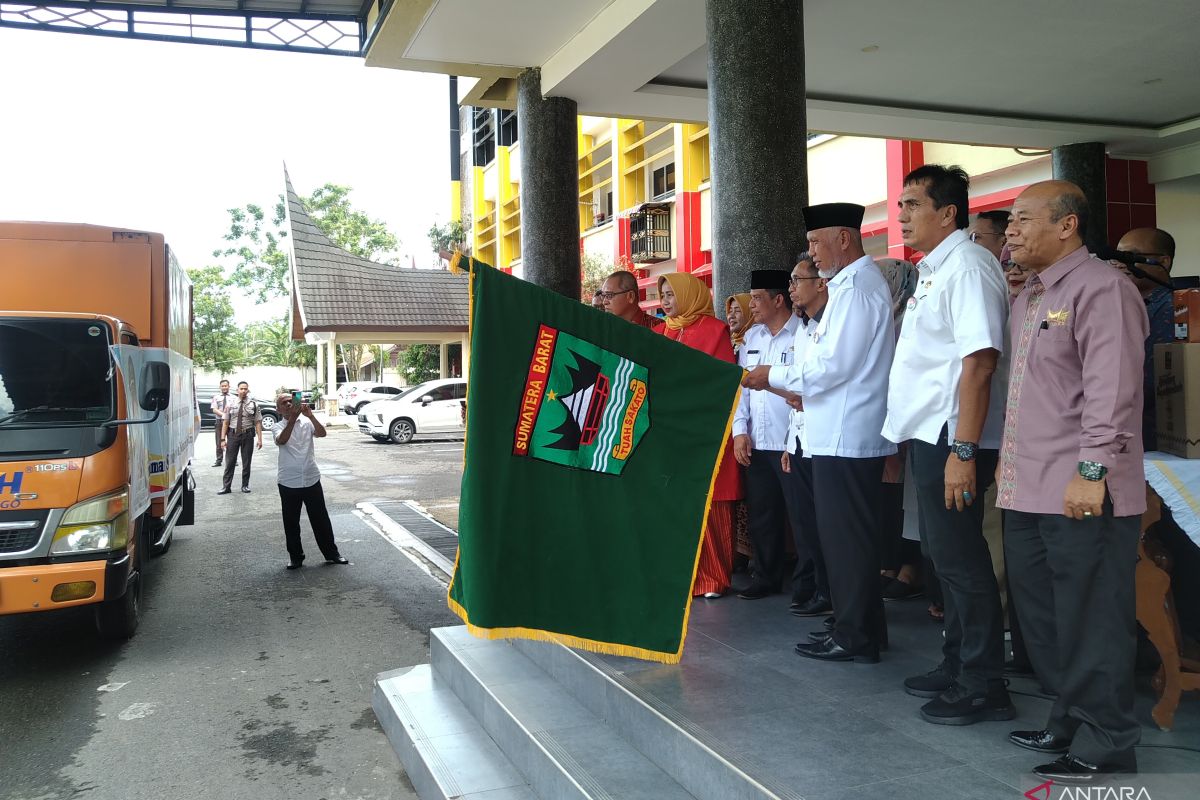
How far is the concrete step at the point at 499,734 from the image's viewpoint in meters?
3.37

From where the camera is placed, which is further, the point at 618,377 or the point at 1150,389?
the point at 618,377

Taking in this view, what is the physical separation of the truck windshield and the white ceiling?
13.0ft

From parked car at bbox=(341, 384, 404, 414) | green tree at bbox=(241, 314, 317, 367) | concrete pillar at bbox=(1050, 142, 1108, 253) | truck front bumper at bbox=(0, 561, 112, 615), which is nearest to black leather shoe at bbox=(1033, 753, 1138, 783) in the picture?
truck front bumper at bbox=(0, 561, 112, 615)

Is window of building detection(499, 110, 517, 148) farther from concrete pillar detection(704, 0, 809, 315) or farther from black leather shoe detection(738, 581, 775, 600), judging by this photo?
black leather shoe detection(738, 581, 775, 600)

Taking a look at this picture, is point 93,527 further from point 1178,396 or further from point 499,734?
point 1178,396

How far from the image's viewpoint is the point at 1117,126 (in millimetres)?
11398

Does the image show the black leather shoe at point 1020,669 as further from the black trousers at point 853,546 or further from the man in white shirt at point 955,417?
the black trousers at point 853,546

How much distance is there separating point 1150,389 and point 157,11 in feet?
39.9

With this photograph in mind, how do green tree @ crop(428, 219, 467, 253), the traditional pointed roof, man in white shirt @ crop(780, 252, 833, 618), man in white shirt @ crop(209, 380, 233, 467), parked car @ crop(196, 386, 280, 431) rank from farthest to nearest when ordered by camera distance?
green tree @ crop(428, 219, 467, 253) → parked car @ crop(196, 386, 280, 431) → the traditional pointed roof → man in white shirt @ crop(209, 380, 233, 467) → man in white shirt @ crop(780, 252, 833, 618)

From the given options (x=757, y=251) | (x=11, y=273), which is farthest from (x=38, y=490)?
(x=757, y=251)

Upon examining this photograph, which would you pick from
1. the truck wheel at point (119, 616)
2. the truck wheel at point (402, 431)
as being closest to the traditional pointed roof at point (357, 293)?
the truck wheel at point (402, 431)

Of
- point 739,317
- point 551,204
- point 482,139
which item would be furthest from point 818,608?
point 482,139

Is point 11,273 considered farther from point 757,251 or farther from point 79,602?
point 757,251

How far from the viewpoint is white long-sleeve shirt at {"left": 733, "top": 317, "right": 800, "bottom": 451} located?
5078 millimetres
